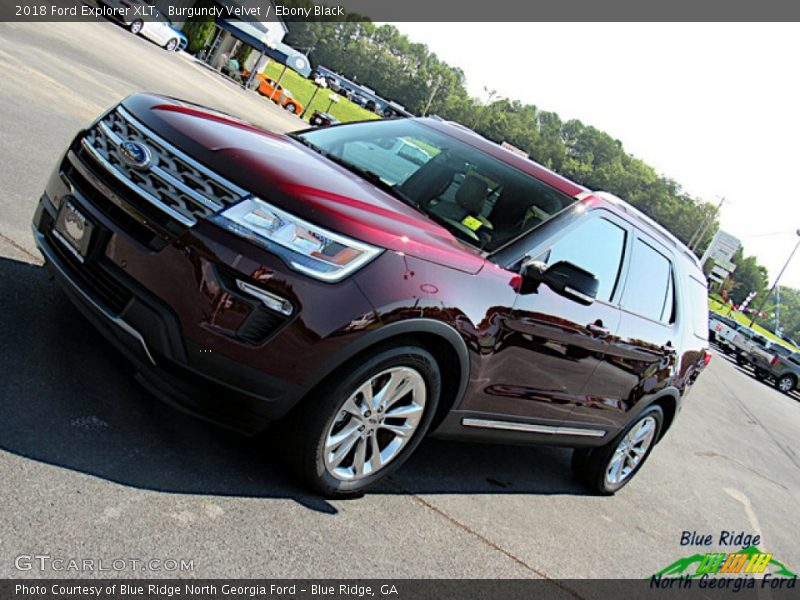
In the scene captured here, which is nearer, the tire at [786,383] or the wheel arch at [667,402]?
the wheel arch at [667,402]

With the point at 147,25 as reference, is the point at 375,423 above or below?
below

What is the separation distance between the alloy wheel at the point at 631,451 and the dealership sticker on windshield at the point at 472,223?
8.20 ft

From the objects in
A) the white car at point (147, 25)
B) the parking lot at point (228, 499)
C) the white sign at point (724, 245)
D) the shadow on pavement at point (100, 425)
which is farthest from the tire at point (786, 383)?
the white sign at point (724, 245)

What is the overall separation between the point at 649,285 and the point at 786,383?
2848 cm

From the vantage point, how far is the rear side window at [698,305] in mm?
6305

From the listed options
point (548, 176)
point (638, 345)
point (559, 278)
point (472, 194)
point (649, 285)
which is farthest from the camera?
point (649, 285)

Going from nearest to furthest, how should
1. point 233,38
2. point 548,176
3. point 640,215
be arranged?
point 548,176, point 640,215, point 233,38

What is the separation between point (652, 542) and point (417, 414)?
262 centimetres

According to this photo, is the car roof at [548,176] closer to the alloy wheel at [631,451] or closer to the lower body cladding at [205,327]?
the alloy wheel at [631,451]

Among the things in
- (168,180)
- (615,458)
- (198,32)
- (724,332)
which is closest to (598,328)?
(615,458)

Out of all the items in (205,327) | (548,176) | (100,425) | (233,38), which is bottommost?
(100,425)

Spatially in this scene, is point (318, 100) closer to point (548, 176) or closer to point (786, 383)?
point (786, 383)

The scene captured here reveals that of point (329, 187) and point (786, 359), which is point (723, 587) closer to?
point (329, 187)

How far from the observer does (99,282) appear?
11.2 ft
